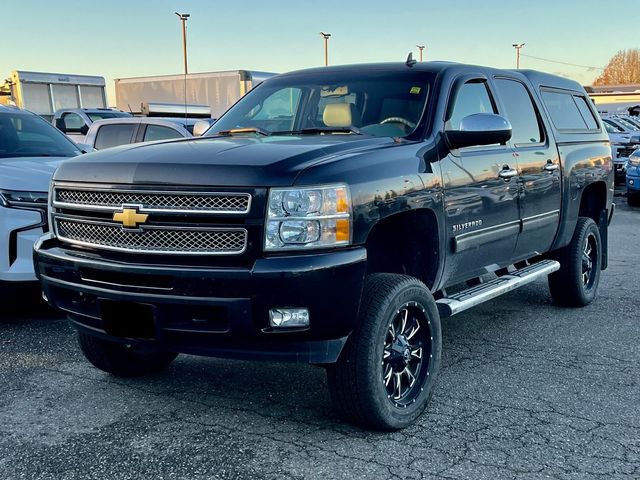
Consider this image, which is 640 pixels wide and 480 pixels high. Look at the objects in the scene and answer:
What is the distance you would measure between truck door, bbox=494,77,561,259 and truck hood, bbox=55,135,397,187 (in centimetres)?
151

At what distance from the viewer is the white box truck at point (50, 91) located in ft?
70.1

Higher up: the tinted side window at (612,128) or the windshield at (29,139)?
the windshield at (29,139)

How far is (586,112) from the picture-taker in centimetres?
670

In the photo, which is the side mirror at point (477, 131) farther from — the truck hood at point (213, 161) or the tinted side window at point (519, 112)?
the tinted side window at point (519, 112)

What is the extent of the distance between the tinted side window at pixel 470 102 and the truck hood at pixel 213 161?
2.42 feet

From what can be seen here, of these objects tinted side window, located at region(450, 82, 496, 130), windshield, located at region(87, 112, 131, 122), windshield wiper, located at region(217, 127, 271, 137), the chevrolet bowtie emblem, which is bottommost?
the chevrolet bowtie emblem

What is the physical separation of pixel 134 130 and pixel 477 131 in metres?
7.06

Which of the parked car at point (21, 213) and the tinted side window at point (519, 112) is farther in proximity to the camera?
the parked car at point (21, 213)

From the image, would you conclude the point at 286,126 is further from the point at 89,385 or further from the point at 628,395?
the point at 628,395

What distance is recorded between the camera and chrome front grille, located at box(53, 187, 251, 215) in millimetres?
3291

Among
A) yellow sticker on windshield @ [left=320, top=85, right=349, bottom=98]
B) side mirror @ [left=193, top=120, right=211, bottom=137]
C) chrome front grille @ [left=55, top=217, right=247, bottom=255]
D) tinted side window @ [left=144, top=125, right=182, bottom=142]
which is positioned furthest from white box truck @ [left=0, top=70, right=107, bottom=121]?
chrome front grille @ [left=55, top=217, right=247, bottom=255]

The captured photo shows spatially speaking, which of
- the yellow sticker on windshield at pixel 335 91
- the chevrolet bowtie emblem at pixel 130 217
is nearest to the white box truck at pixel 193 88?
the yellow sticker on windshield at pixel 335 91

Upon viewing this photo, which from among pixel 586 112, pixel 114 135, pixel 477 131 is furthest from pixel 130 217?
pixel 114 135

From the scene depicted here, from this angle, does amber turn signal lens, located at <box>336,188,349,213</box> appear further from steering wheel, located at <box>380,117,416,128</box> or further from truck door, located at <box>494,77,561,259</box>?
truck door, located at <box>494,77,561,259</box>
